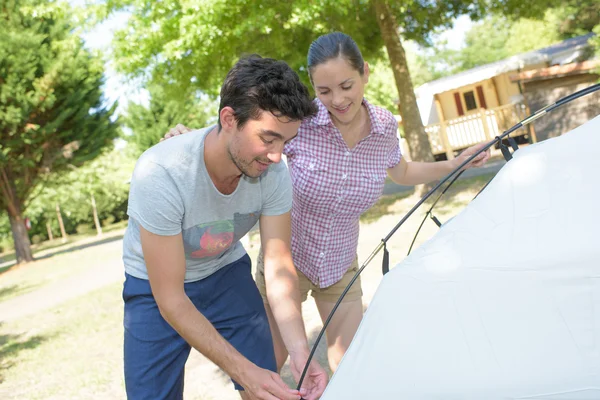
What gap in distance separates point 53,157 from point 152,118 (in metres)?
13.9

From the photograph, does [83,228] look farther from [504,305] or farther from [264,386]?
[504,305]

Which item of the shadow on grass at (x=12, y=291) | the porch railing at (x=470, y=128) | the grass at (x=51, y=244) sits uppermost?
the porch railing at (x=470, y=128)

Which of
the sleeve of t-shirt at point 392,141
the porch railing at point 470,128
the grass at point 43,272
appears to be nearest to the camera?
the sleeve of t-shirt at point 392,141

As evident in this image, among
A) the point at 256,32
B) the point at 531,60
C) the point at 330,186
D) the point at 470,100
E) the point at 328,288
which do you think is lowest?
the point at 328,288

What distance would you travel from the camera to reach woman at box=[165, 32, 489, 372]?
2.65 metres

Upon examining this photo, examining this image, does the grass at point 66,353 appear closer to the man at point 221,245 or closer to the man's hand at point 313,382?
the man at point 221,245

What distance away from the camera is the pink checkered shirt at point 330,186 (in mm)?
2781

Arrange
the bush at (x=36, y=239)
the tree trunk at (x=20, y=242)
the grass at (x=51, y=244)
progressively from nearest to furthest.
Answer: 1. the tree trunk at (x=20, y=242)
2. the grass at (x=51, y=244)
3. the bush at (x=36, y=239)

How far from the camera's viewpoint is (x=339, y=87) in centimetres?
265

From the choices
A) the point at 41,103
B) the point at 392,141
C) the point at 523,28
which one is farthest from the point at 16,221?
the point at 523,28

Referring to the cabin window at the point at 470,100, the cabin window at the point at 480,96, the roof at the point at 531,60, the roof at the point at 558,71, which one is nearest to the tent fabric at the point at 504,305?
the roof at the point at 558,71

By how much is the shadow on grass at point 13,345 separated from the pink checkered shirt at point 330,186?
178 inches

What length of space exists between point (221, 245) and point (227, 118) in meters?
0.58

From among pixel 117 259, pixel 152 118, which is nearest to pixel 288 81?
pixel 117 259
